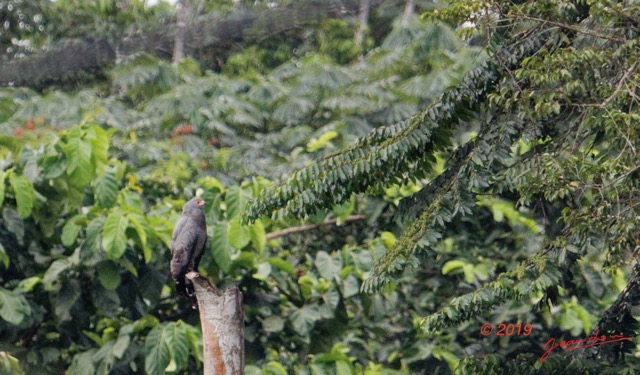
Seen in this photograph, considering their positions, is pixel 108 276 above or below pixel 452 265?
above

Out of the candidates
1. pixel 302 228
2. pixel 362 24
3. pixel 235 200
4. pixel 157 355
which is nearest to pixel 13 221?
pixel 157 355

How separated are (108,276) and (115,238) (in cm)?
55

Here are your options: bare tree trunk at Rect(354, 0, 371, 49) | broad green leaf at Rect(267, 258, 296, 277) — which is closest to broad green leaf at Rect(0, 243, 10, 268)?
broad green leaf at Rect(267, 258, 296, 277)

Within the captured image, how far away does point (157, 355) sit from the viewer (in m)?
7.41

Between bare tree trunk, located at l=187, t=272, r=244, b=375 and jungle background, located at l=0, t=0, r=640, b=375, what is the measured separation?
2.29ft

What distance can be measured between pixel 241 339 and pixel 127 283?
301 centimetres

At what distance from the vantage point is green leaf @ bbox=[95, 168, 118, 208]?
777cm

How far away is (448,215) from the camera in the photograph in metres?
5.42

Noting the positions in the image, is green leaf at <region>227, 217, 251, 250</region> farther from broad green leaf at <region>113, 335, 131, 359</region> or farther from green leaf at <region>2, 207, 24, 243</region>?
green leaf at <region>2, 207, 24, 243</region>

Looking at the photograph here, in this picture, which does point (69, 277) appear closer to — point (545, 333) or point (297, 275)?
point (297, 275)

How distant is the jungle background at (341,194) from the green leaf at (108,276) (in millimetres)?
11

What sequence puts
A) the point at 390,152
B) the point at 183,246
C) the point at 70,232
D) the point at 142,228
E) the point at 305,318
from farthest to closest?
1. the point at 305,318
2. the point at 70,232
3. the point at 142,228
4. the point at 183,246
5. the point at 390,152

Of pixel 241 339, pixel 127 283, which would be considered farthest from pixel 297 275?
pixel 241 339

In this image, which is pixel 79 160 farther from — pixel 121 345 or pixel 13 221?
pixel 121 345
